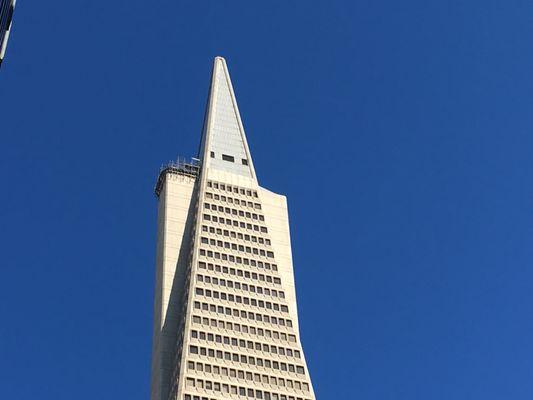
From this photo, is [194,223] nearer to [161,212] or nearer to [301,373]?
[161,212]

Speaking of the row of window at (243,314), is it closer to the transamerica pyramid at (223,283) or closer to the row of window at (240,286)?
the transamerica pyramid at (223,283)

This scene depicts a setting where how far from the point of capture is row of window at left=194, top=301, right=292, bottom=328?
136 meters

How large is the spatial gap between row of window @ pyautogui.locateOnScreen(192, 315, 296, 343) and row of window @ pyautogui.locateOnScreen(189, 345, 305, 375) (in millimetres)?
4404

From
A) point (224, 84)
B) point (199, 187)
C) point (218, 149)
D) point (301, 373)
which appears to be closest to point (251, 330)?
point (301, 373)

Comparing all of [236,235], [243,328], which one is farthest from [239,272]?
[243,328]

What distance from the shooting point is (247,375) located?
424ft

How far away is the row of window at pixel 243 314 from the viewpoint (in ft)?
446

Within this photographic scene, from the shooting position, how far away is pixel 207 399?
123375mm

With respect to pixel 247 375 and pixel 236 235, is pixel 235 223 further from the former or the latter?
pixel 247 375

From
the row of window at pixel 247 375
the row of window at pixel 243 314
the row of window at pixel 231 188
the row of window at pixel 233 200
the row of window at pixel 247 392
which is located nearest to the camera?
the row of window at pixel 247 392

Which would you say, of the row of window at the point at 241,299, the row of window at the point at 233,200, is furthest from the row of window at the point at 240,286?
the row of window at the point at 233,200

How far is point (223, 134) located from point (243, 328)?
46.6 metres

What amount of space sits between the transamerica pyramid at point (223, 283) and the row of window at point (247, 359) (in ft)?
0.47

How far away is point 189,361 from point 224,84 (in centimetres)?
7116
